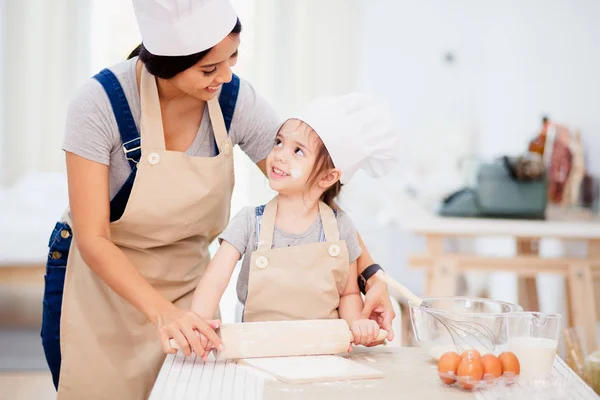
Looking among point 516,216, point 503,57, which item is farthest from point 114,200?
point 503,57

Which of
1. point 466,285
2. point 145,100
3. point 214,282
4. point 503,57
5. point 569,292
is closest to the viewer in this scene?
point 214,282

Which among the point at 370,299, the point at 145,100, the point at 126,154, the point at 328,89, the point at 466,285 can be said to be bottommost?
the point at 466,285

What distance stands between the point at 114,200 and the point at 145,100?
0.22 metres

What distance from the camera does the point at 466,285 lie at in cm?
549

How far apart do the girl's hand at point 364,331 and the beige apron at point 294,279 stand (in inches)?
4.2

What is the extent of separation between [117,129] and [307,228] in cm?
44

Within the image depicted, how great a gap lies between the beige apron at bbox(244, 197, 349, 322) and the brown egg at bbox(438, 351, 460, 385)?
0.35 metres

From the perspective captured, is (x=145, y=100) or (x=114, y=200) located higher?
(x=145, y=100)

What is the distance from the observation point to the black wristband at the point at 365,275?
1623 mm

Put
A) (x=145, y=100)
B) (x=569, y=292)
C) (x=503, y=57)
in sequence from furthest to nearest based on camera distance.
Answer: (x=503, y=57) < (x=569, y=292) < (x=145, y=100)

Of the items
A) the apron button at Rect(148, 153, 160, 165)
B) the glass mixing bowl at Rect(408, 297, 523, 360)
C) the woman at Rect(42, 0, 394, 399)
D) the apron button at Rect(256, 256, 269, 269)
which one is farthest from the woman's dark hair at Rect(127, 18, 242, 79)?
the glass mixing bowl at Rect(408, 297, 523, 360)

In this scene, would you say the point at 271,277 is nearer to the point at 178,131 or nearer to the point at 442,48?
the point at 178,131

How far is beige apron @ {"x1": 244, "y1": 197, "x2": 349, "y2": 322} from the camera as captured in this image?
4.88 ft

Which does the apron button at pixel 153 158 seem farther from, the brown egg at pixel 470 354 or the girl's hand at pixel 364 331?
the brown egg at pixel 470 354
